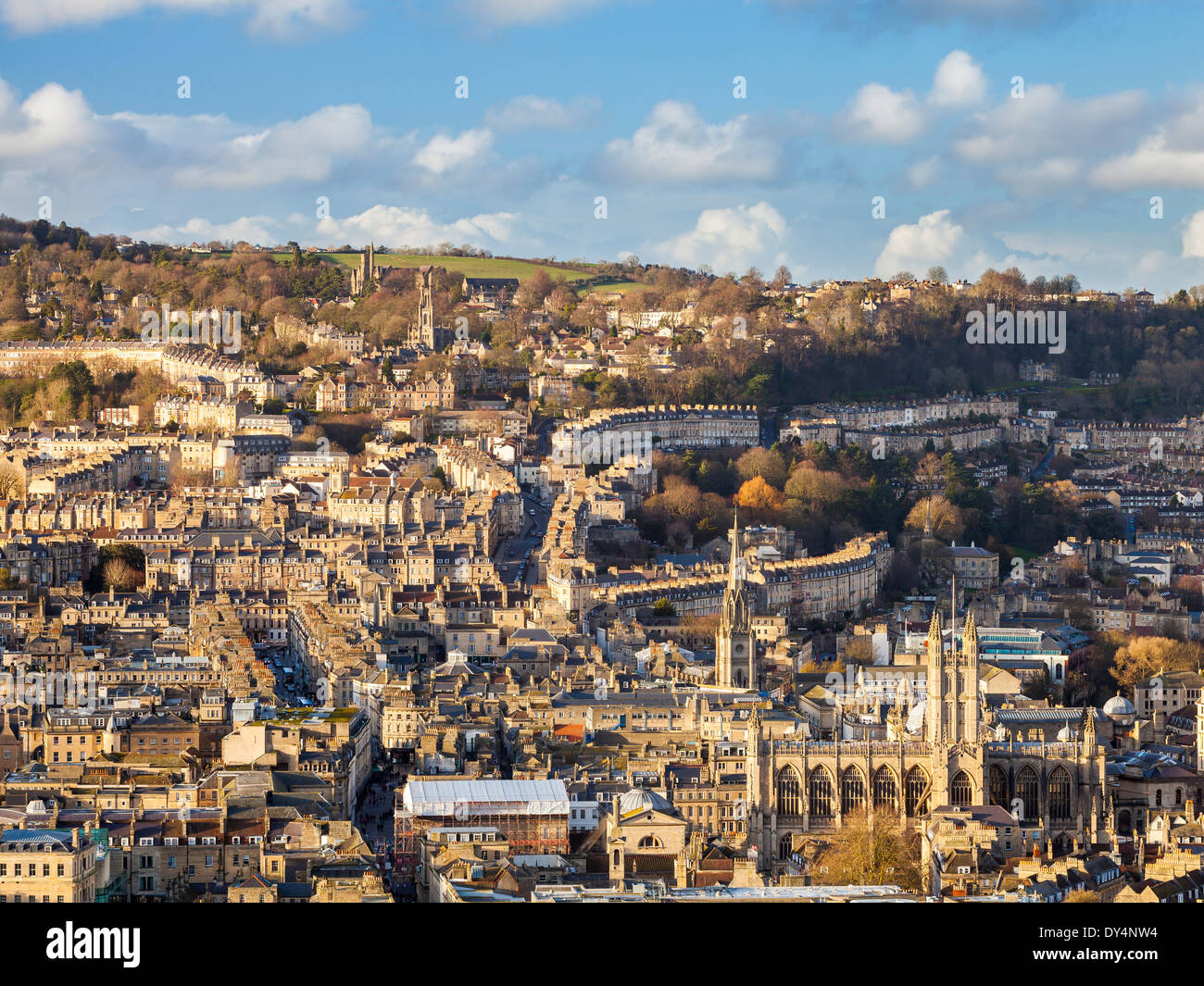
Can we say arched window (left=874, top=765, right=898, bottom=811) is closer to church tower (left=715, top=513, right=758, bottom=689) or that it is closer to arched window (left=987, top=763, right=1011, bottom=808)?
arched window (left=987, top=763, right=1011, bottom=808)

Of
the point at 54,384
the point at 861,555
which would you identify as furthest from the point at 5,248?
the point at 861,555

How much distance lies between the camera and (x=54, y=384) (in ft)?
234

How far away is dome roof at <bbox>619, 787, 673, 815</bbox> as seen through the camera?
28.9 meters

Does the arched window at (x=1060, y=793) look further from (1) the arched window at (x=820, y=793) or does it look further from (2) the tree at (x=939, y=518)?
(2) the tree at (x=939, y=518)

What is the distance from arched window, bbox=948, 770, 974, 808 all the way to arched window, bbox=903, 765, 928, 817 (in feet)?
1.20

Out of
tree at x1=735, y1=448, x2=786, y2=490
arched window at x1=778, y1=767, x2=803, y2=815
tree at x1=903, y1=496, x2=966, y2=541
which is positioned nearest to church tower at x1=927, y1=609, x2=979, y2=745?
arched window at x1=778, y1=767, x2=803, y2=815

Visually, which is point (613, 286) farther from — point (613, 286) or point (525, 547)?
point (525, 547)

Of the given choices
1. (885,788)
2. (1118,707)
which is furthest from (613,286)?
(885,788)

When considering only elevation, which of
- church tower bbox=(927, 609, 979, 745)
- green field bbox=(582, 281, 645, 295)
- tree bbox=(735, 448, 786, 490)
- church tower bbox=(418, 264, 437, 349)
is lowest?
church tower bbox=(927, 609, 979, 745)

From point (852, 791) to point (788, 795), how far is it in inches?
37.7

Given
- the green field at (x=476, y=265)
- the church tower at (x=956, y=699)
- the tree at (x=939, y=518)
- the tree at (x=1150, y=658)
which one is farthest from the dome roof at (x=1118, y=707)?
the green field at (x=476, y=265)
